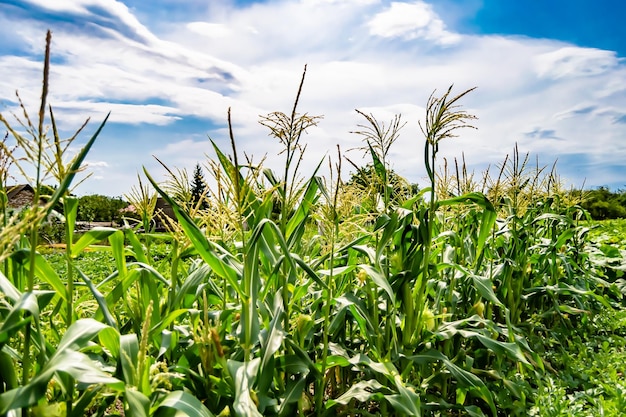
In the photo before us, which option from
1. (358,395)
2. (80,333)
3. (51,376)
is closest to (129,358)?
(80,333)

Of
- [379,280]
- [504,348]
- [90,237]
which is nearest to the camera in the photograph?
[90,237]

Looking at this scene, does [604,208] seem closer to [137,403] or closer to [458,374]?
[458,374]

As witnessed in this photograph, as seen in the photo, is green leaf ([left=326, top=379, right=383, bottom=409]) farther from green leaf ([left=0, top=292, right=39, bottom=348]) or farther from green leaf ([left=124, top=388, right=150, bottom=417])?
green leaf ([left=0, top=292, right=39, bottom=348])

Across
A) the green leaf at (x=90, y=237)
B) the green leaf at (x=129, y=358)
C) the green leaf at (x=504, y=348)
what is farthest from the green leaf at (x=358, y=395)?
the green leaf at (x=90, y=237)

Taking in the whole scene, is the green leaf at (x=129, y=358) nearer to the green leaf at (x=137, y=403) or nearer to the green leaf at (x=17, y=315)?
the green leaf at (x=137, y=403)

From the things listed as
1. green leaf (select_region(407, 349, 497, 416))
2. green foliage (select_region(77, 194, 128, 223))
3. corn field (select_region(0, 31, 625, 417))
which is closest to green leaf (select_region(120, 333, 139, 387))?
corn field (select_region(0, 31, 625, 417))

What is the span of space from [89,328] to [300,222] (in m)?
0.99

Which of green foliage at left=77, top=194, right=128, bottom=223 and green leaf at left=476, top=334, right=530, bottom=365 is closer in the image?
green leaf at left=476, top=334, right=530, bottom=365

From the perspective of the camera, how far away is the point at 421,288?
2.14 meters

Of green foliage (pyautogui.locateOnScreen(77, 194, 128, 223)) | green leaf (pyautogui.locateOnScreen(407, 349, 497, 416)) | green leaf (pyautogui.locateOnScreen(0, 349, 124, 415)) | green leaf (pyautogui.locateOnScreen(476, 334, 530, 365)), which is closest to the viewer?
green leaf (pyautogui.locateOnScreen(0, 349, 124, 415))

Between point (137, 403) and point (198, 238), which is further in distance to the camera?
point (198, 238)

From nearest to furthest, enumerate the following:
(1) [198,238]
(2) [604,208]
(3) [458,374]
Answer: (1) [198,238]
(3) [458,374]
(2) [604,208]

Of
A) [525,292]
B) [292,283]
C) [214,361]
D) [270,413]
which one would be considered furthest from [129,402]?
[525,292]

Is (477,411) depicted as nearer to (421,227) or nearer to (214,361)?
(421,227)
